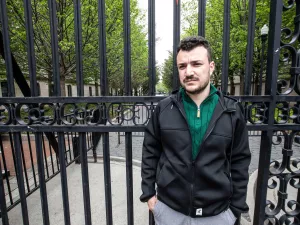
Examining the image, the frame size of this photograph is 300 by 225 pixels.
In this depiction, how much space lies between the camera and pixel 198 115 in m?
1.69

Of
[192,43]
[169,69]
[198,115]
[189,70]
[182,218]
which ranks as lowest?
[182,218]

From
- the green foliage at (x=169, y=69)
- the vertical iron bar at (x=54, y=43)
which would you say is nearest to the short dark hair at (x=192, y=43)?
the vertical iron bar at (x=54, y=43)

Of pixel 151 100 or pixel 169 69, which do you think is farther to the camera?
pixel 169 69

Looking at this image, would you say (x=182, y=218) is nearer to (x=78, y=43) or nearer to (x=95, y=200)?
(x=78, y=43)

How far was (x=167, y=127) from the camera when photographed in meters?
1.70

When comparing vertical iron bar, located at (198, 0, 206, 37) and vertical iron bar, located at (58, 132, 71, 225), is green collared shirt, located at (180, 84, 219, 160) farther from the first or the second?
vertical iron bar, located at (58, 132, 71, 225)

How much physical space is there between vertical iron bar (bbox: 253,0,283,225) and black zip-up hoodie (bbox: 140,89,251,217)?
420mm

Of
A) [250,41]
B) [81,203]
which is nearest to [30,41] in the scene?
[250,41]

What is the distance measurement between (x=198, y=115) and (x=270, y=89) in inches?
32.0

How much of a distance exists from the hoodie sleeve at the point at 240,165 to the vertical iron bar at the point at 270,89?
1.32 feet

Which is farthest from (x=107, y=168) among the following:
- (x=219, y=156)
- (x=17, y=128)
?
(x=219, y=156)

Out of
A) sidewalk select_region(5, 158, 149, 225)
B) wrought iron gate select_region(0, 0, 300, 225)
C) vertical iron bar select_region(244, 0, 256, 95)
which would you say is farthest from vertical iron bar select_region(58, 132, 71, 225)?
vertical iron bar select_region(244, 0, 256, 95)

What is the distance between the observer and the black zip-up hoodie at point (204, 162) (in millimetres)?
1627

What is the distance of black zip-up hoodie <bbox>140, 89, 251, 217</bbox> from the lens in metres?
1.63
